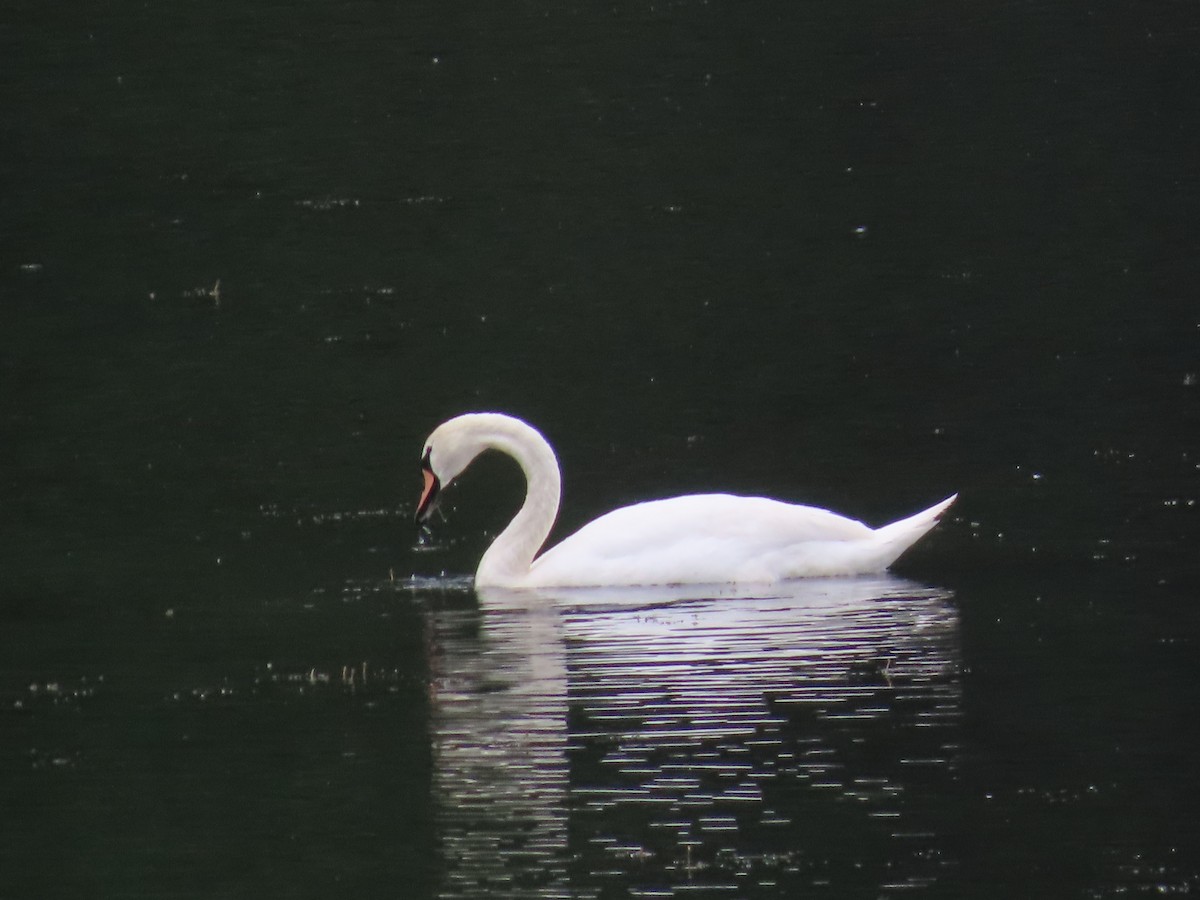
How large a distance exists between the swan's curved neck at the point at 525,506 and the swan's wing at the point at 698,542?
0.20 meters

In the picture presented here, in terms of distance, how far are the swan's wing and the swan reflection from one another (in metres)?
0.21

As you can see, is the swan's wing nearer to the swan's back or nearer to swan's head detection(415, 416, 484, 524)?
the swan's back

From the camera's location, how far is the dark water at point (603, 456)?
30.6 ft

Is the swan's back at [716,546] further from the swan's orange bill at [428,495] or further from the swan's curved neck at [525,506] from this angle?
the swan's orange bill at [428,495]

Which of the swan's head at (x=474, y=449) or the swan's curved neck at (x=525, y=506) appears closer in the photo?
the swan's curved neck at (x=525, y=506)

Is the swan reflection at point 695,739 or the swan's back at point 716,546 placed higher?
the swan's back at point 716,546

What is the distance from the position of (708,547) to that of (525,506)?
126 cm

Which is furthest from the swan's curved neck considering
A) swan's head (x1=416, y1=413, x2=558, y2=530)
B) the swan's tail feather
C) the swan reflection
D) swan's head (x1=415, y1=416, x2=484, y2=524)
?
the swan's tail feather

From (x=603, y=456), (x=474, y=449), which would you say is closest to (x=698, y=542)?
(x=474, y=449)

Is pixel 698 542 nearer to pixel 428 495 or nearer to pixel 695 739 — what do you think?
pixel 428 495

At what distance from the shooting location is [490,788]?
9.68 meters

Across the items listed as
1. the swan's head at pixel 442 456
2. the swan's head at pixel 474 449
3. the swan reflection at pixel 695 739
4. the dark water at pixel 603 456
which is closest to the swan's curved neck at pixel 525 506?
the swan's head at pixel 474 449

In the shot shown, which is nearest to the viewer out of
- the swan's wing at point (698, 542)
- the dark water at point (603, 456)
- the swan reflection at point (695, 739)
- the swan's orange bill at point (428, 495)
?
the swan reflection at point (695, 739)

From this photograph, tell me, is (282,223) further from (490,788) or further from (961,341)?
(490,788)
